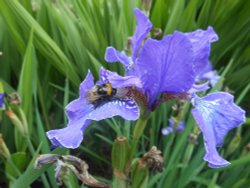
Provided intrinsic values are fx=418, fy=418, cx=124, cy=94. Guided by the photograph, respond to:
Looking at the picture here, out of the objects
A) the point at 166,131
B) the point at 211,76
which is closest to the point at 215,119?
the point at 166,131

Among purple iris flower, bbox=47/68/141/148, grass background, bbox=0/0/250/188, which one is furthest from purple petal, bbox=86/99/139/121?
grass background, bbox=0/0/250/188

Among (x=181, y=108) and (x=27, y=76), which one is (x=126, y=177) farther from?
(x=27, y=76)

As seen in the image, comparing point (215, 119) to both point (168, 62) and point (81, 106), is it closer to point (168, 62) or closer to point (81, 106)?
point (168, 62)

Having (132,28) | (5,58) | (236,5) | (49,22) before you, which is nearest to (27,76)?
(5,58)

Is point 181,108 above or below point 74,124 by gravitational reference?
below

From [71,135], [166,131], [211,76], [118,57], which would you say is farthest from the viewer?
[211,76]
